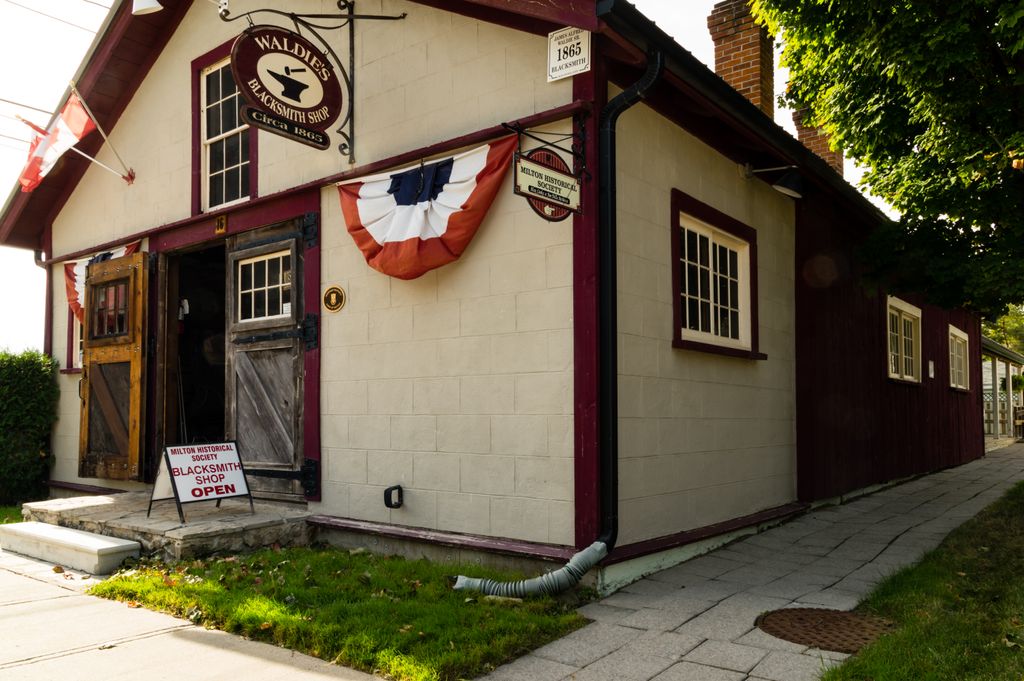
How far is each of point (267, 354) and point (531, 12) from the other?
4201 mm

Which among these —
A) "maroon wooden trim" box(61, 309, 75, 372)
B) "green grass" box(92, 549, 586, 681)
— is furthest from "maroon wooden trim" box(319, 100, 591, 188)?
"maroon wooden trim" box(61, 309, 75, 372)

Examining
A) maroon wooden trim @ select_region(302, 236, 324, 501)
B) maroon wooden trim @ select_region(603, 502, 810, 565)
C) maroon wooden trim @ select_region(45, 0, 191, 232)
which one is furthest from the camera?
maroon wooden trim @ select_region(45, 0, 191, 232)

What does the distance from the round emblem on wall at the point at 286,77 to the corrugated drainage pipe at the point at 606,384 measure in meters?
2.57

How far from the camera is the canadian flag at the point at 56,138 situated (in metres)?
8.98

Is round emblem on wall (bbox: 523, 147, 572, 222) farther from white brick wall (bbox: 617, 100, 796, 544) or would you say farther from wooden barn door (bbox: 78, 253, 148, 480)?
wooden barn door (bbox: 78, 253, 148, 480)

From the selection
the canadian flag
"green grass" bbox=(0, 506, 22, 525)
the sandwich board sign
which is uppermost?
the canadian flag

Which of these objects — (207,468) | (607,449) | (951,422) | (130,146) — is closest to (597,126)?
(607,449)

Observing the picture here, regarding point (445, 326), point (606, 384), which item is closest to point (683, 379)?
point (606, 384)

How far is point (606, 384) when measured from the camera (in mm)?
5344

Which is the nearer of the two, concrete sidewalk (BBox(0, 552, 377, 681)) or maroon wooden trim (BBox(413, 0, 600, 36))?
concrete sidewalk (BBox(0, 552, 377, 681))

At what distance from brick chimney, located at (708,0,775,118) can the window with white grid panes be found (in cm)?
608

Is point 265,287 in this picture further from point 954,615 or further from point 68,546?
point 954,615

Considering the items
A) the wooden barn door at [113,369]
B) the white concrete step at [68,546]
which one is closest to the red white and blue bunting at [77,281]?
the wooden barn door at [113,369]

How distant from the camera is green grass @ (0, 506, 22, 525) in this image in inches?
354
